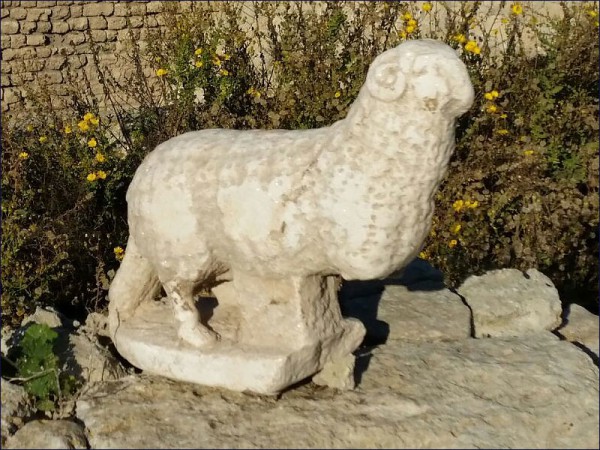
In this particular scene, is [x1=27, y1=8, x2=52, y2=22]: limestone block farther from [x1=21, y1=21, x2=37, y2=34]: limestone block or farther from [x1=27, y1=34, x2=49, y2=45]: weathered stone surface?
[x1=27, y1=34, x2=49, y2=45]: weathered stone surface

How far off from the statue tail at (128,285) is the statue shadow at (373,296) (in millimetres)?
920

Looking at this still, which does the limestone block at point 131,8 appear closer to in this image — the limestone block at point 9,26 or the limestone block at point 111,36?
the limestone block at point 111,36

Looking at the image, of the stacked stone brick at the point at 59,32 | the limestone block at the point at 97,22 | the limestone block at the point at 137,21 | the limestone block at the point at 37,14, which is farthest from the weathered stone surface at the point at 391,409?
the limestone block at the point at 97,22

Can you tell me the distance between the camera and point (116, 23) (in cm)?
908

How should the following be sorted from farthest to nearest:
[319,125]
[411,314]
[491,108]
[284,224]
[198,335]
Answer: [319,125], [491,108], [411,314], [198,335], [284,224]

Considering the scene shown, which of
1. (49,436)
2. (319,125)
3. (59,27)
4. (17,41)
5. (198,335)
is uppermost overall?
(59,27)

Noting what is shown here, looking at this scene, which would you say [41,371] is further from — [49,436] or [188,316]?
[188,316]

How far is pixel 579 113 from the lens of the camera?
16.8 ft

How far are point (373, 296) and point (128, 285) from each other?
1.17 m

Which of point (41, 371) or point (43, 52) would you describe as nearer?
point (41, 371)

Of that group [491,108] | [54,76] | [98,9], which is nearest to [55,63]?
[54,76]

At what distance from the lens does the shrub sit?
4.03 metres

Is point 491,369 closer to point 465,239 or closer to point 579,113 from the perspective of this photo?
point 465,239

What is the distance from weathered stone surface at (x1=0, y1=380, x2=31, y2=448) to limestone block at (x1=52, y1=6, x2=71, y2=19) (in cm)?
686
